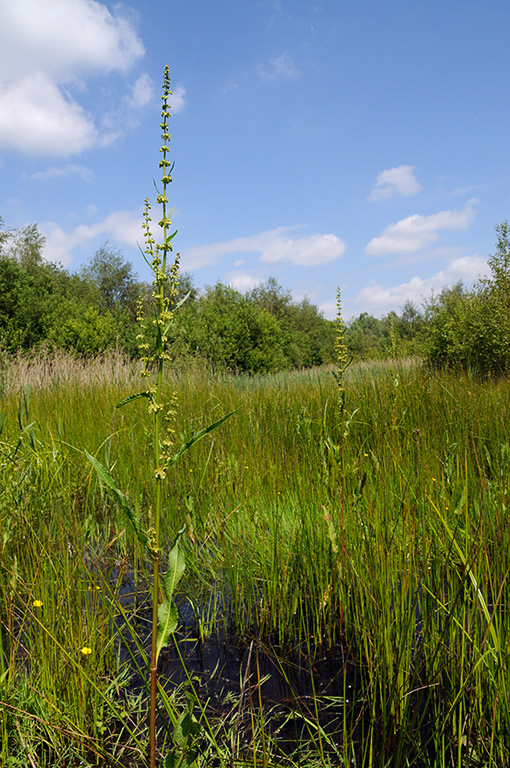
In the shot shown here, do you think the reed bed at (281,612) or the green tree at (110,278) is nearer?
the reed bed at (281,612)

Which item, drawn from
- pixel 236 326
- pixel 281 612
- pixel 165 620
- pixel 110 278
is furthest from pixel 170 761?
pixel 110 278

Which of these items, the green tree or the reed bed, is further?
the green tree

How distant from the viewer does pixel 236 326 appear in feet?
54.1

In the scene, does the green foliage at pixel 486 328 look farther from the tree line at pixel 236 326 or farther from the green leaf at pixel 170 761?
the green leaf at pixel 170 761

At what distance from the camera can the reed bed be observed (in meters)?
→ 1.20

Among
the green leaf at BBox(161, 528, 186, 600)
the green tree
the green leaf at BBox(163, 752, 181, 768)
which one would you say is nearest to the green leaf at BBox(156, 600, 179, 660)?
the green leaf at BBox(161, 528, 186, 600)

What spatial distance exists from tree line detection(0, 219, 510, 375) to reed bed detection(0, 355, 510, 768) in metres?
0.80

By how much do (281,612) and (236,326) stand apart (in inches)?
594

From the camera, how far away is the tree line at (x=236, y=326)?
345 inches

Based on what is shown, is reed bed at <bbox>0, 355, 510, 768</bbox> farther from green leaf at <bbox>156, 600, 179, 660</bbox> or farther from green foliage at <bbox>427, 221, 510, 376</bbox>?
green foliage at <bbox>427, 221, 510, 376</bbox>

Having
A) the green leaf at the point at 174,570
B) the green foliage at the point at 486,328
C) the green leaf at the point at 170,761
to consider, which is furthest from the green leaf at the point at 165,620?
the green foliage at the point at 486,328

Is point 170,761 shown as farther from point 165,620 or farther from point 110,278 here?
point 110,278

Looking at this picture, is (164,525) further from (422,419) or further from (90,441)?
(422,419)

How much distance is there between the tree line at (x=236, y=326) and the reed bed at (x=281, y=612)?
80 centimetres
